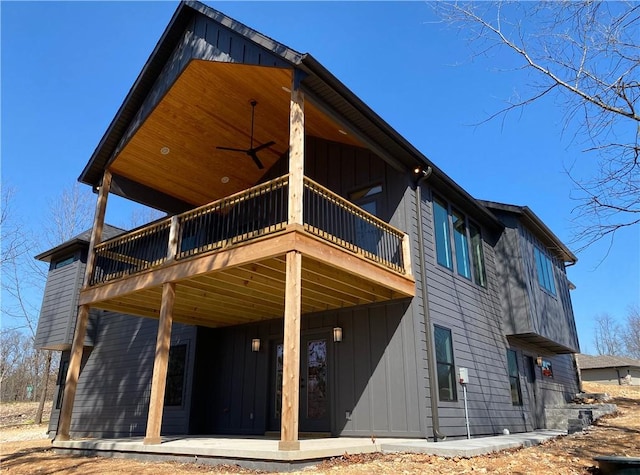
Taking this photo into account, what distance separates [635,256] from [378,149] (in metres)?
4.55

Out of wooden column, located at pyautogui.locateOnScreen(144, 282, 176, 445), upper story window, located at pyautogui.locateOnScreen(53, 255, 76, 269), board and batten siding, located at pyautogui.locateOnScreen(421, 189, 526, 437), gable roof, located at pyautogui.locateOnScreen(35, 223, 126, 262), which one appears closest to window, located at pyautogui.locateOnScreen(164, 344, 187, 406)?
wooden column, located at pyautogui.locateOnScreen(144, 282, 176, 445)

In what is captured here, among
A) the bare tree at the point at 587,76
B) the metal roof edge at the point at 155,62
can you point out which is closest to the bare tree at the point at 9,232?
the metal roof edge at the point at 155,62

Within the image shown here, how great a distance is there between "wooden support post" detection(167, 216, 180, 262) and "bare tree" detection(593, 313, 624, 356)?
2359 inches

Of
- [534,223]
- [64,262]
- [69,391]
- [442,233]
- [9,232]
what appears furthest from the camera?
[64,262]

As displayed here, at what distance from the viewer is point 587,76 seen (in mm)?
5520

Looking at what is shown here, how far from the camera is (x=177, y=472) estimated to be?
5.74 m

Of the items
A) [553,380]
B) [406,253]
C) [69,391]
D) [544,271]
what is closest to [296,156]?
[406,253]

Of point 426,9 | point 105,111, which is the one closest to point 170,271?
point 426,9

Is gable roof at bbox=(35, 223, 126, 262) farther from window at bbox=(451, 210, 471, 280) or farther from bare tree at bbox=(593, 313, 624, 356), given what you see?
bare tree at bbox=(593, 313, 624, 356)

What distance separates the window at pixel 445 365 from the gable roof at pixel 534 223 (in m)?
4.03

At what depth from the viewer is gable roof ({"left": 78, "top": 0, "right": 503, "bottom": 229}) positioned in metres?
7.18

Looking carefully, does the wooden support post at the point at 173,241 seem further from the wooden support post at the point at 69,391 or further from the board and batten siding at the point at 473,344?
the board and batten siding at the point at 473,344

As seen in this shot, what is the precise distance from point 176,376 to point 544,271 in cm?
1086

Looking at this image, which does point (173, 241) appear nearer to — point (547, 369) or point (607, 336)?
point (547, 369)
